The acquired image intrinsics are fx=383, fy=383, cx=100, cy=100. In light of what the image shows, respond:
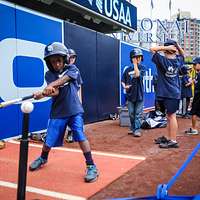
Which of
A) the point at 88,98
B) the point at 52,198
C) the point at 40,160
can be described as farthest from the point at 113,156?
the point at 88,98

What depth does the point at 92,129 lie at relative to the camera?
9414 mm

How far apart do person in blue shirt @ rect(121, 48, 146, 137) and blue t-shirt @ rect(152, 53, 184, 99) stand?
4.50ft

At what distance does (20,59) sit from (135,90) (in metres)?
2.47

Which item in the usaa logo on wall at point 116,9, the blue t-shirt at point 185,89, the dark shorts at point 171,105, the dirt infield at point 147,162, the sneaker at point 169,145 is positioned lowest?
the dirt infield at point 147,162

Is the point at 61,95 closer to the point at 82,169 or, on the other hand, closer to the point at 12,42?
the point at 82,169

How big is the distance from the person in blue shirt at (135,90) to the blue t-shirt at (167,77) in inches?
54.1

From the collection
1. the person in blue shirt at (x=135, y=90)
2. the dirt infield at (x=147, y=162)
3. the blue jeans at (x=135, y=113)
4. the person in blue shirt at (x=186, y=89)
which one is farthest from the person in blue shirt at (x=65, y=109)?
the person in blue shirt at (x=186, y=89)

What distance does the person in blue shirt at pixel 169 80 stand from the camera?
662 cm

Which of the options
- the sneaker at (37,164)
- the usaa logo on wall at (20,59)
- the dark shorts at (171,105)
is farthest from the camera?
the usaa logo on wall at (20,59)

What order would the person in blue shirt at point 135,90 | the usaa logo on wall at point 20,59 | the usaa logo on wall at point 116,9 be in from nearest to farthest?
the usaa logo on wall at point 20,59, the person in blue shirt at point 135,90, the usaa logo on wall at point 116,9

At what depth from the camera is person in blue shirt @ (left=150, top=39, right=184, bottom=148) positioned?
6.62m

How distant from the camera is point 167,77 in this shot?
265 inches

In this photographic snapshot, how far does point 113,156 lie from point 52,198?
2201mm

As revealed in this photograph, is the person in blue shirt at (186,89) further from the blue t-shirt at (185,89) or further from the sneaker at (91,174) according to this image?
the sneaker at (91,174)
